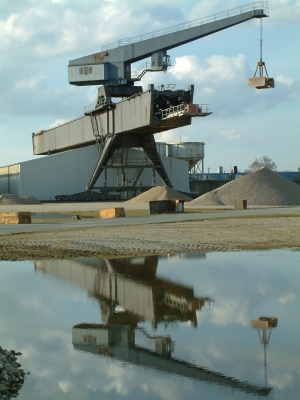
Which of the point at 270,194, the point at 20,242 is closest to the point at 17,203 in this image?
the point at 270,194

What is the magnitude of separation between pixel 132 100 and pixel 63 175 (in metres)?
12.9

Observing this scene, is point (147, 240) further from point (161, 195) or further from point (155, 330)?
point (161, 195)

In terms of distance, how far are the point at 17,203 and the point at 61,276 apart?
45.1m

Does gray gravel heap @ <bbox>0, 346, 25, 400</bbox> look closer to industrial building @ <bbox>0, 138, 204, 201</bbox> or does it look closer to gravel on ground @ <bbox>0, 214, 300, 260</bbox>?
gravel on ground @ <bbox>0, 214, 300, 260</bbox>

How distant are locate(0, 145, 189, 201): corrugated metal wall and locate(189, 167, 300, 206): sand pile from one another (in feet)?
75.4

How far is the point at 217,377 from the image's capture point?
626cm

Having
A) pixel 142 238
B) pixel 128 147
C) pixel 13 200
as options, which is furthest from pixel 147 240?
pixel 128 147

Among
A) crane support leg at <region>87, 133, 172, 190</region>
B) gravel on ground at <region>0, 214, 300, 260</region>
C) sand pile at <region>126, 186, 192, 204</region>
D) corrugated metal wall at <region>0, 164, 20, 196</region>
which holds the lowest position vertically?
gravel on ground at <region>0, 214, 300, 260</region>

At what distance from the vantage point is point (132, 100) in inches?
2393

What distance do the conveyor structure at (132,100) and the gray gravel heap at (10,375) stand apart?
4628 cm

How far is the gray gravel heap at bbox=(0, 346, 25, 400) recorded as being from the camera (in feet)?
19.3

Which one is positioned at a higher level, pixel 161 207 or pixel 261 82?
pixel 261 82

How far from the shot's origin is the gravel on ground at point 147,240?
1697cm

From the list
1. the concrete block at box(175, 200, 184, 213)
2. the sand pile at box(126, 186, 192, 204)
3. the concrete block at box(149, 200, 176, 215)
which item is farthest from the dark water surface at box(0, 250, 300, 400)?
the sand pile at box(126, 186, 192, 204)
